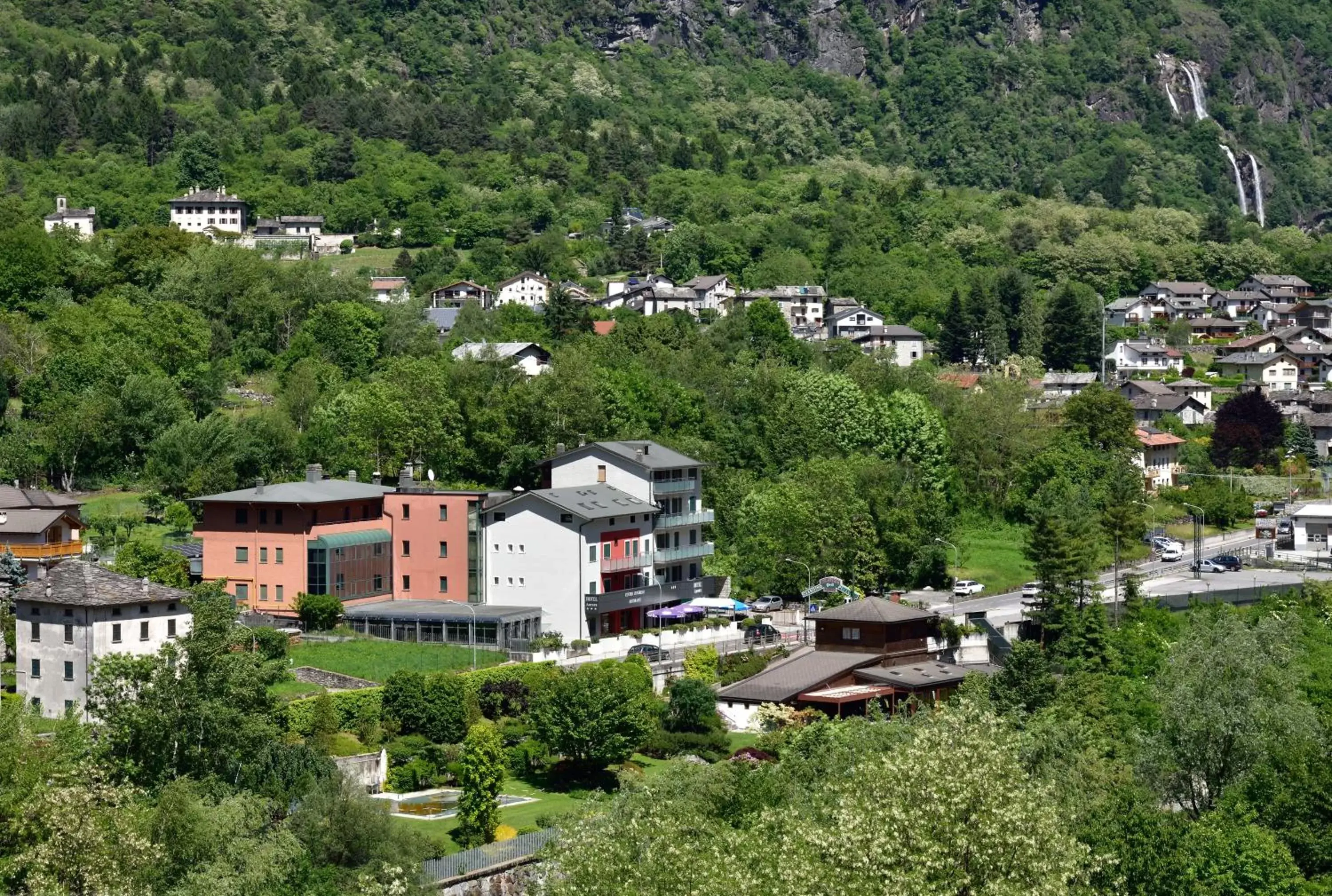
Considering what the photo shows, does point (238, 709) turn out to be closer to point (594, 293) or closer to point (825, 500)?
point (825, 500)

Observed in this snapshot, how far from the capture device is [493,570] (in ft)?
247

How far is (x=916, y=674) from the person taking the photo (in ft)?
228

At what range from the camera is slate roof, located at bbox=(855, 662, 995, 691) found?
6800 centimetres

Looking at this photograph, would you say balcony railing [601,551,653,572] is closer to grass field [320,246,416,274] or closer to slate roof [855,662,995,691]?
slate roof [855,662,995,691]

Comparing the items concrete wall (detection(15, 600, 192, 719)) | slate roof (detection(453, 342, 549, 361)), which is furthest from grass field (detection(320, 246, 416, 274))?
concrete wall (detection(15, 600, 192, 719))

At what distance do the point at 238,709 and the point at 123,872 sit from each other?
9316 millimetres

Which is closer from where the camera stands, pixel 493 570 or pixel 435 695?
pixel 435 695

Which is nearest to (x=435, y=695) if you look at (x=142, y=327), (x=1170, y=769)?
(x=1170, y=769)

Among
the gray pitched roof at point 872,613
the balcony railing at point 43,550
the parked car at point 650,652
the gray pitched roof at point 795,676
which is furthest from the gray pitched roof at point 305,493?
the gray pitched roof at point 872,613

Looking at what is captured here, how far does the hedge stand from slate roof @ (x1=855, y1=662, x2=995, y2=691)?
16.7 meters

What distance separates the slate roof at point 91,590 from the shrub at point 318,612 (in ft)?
26.2

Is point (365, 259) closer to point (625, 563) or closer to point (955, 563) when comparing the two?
point (955, 563)

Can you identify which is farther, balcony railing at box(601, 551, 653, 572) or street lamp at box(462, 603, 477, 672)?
balcony railing at box(601, 551, 653, 572)

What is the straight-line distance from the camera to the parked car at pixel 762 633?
73.9 metres
